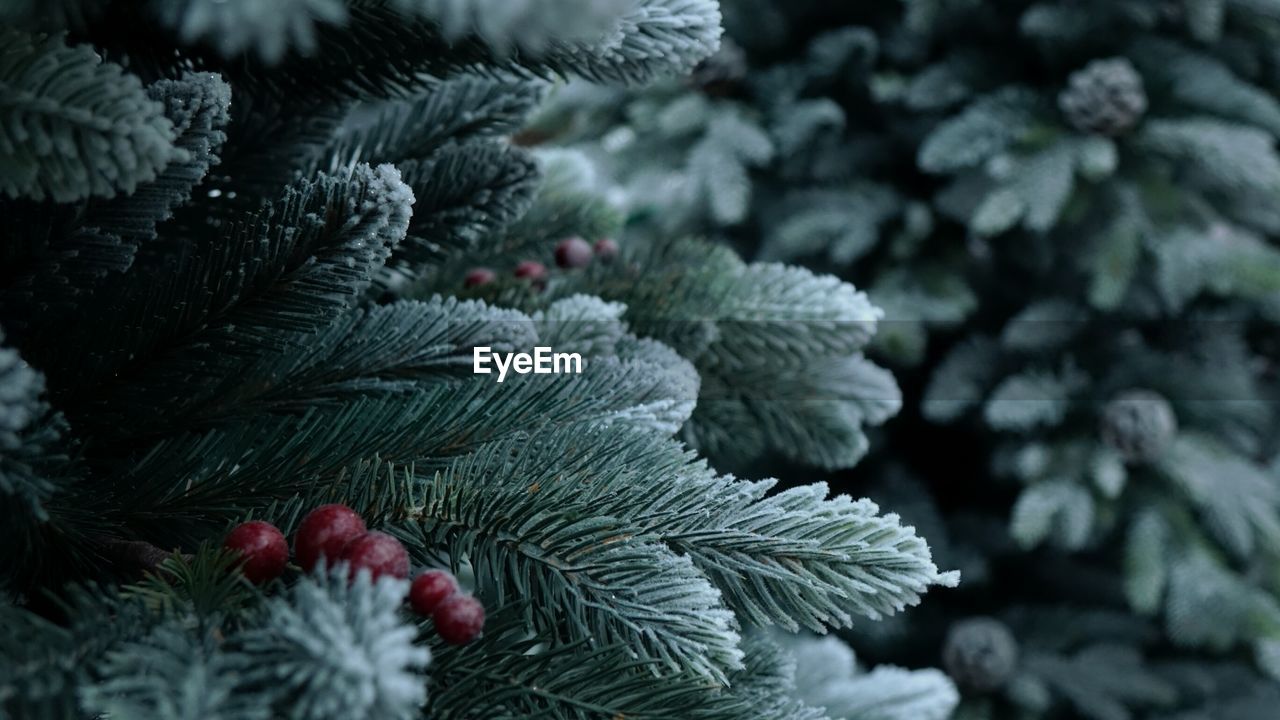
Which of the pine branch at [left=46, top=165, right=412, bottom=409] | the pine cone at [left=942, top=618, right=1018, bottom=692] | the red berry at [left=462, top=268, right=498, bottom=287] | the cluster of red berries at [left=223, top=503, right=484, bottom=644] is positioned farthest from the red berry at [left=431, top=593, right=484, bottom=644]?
the pine cone at [left=942, top=618, right=1018, bottom=692]

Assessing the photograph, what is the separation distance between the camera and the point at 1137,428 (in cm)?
116

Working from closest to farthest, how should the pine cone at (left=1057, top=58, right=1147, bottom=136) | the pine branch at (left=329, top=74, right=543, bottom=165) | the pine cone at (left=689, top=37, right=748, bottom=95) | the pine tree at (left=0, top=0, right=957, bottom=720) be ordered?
1. the pine tree at (left=0, top=0, right=957, bottom=720)
2. the pine branch at (left=329, top=74, right=543, bottom=165)
3. the pine cone at (left=1057, top=58, right=1147, bottom=136)
4. the pine cone at (left=689, top=37, right=748, bottom=95)

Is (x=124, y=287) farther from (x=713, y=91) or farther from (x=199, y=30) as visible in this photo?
(x=713, y=91)

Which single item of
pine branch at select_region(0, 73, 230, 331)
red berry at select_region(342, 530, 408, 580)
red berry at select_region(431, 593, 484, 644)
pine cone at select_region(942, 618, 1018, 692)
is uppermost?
pine branch at select_region(0, 73, 230, 331)

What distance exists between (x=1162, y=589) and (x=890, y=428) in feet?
1.22

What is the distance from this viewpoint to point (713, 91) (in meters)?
1.35

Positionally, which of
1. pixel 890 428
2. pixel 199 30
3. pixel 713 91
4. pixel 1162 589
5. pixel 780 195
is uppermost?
pixel 199 30

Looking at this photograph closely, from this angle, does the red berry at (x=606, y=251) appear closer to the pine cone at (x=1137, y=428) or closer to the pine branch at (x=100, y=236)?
the pine branch at (x=100, y=236)

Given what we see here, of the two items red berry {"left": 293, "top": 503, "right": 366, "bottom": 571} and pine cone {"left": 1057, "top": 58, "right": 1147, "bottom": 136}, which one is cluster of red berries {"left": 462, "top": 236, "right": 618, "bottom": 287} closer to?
red berry {"left": 293, "top": 503, "right": 366, "bottom": 571}

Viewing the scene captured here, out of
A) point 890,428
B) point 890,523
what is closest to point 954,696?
point 890,523

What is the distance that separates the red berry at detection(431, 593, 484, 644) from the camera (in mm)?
284

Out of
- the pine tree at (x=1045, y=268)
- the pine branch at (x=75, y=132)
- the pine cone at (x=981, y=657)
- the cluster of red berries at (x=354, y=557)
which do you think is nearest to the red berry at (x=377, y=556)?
the cluster of red berries at (x=354, y=557)

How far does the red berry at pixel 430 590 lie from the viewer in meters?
0.29

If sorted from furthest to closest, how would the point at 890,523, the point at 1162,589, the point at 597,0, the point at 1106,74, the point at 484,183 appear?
the point at 1162,589, the point at 1106,74, the point at 484,183, the point at 890,523, the point at 597,0
